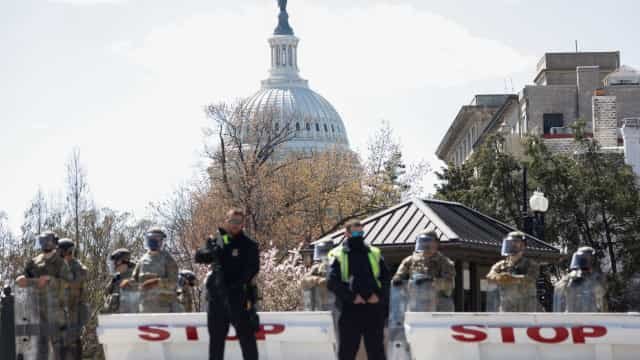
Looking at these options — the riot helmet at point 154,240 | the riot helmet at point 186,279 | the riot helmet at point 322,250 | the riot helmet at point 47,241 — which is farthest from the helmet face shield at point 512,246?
the riot helmet at point 186,279

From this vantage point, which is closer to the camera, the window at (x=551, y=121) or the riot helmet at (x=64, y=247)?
the riot helmet at (x=64, y=247)

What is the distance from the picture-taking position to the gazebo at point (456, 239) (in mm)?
28156

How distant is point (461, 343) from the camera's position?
64.0ft

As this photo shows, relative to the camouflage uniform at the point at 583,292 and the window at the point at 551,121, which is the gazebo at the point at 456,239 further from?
the window at the point at 551,121

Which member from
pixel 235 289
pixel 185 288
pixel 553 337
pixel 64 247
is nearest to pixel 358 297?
pixel 235 289

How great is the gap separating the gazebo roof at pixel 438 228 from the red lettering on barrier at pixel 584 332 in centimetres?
843

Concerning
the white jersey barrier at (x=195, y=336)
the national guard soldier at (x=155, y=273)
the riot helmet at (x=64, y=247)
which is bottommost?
the white jersey barrier at (x=195, y=336)

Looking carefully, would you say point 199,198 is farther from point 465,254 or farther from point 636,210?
point 465,254

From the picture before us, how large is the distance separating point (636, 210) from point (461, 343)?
41674 millimetres

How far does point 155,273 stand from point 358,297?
508 centimetres

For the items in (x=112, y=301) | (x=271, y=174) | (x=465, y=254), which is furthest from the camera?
(x=271, y=174)

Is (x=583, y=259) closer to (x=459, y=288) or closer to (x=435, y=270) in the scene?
(x=435, y=270)

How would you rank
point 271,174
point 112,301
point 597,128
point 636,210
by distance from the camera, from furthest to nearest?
point 597,128 < point 271,174 < point 636,210 < point 112,301

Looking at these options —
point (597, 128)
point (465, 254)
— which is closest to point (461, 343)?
point (465, 254)
